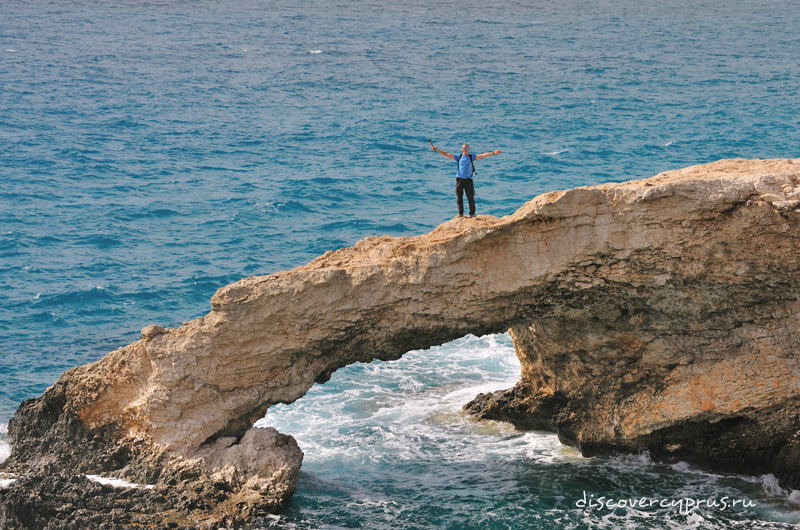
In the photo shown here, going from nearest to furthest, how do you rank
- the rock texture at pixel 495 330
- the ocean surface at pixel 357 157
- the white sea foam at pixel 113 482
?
the rock texture at pixel 495 330 → the white sea foam at pixel 113 482 → the ocean surface at pixel 357 157

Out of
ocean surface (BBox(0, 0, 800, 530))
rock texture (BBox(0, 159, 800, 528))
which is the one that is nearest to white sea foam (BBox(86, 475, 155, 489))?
rock texture (BBox(0, 159, 800, 528))

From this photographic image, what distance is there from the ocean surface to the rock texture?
1.49m

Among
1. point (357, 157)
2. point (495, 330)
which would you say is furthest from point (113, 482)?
point (357, 157)

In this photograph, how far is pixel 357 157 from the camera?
49000mm

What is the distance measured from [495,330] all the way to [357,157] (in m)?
29.5

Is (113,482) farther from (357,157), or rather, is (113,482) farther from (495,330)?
(357,157)

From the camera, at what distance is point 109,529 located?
18938 millimetres

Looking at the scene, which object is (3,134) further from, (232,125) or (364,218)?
(364,218)

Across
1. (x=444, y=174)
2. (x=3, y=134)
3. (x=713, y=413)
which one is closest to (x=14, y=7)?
→ (x=3, y=134)

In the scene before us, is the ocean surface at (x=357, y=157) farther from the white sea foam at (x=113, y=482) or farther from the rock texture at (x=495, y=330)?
the white sea foam at (x=113, y=482)

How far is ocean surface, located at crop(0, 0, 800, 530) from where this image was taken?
22.2 m

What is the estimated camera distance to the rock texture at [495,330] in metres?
18.3

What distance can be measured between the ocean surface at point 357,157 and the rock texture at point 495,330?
1.49 metres

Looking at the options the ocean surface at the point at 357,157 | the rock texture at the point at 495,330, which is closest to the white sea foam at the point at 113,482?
the rock texture at the point at 495,330
